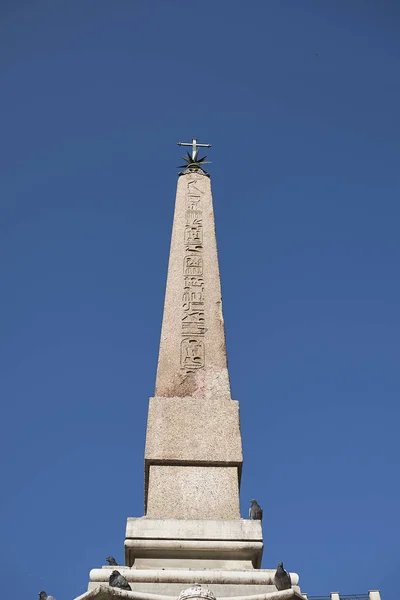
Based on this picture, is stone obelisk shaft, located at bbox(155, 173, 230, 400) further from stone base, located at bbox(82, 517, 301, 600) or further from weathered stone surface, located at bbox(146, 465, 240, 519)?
stone base, located at bbox(82, 517, 301, 600)

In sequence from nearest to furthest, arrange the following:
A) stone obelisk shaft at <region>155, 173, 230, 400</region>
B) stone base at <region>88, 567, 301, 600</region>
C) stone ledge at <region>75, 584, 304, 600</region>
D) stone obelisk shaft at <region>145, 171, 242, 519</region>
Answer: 1. stone ledge at <region>75, 584, 304, 600</region>
2. stone base at <region>88, 567, 301, 600</region>
3. stone obelisk shaft at <region>145, 171, 242, 519</region>
4. stone obelisk shaft at <region>155, 173, 230, 400</region>

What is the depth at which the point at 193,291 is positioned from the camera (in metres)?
7.87

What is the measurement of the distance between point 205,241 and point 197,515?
332 centimetres

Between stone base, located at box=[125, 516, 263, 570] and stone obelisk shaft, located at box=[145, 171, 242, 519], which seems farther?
stone obelisk shaft, located at box=[145, 171, 242, 519]

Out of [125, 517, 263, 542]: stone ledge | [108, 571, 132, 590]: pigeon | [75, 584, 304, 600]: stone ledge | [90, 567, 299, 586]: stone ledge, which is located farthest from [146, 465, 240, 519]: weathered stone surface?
[75, 584, 304, 600]: stone ledge

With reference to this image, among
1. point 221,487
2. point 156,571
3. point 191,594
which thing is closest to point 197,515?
point 221,487

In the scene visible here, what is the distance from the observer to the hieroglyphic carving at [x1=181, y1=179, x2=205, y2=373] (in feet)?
23.9

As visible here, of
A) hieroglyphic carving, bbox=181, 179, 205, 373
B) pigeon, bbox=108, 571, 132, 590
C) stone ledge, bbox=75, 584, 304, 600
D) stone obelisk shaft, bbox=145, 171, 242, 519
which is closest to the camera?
stone ledge, bbox=75, 584, 304, 600

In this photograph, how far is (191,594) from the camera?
4.62 m

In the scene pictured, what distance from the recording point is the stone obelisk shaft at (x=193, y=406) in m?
6.18

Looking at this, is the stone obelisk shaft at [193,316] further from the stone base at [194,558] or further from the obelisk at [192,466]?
the stone base at [194,558]

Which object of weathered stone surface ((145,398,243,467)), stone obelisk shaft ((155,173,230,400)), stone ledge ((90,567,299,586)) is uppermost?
stone obelisk shaft ((155,173,230,400))

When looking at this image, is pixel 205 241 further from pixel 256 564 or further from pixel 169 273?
pixel 256 564

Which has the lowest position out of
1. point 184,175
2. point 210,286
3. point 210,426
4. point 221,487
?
point 221,487
